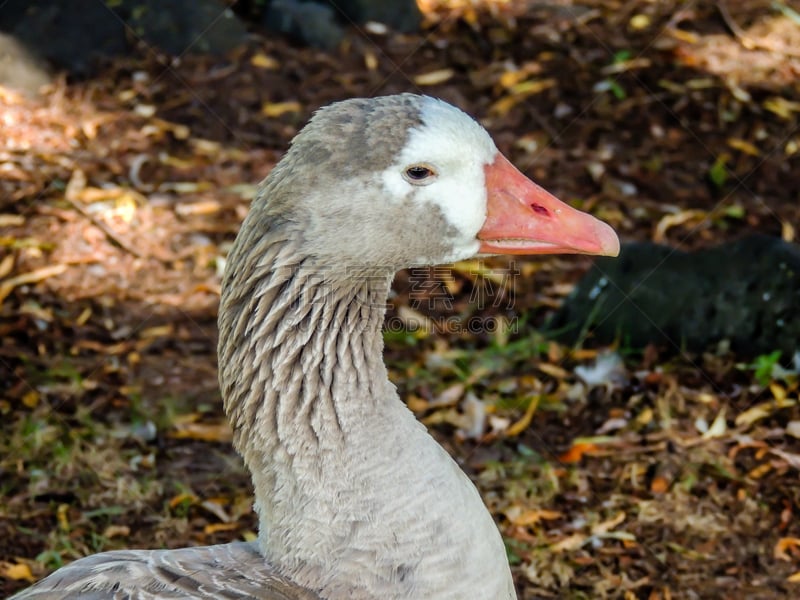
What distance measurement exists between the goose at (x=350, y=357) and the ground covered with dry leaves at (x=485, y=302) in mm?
1467

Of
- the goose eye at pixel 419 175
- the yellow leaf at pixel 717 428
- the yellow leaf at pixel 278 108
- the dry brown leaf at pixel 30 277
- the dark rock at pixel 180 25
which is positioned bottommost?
the yellow leaf at pixel 717 428

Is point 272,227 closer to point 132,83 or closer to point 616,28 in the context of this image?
point 132,83

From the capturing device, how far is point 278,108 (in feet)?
23.4

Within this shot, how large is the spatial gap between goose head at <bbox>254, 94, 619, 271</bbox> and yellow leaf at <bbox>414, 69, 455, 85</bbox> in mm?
4653

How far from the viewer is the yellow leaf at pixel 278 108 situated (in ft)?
23.2

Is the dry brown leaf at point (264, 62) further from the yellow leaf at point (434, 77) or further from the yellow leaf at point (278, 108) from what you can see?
the yellow leaf at point (434, 77)

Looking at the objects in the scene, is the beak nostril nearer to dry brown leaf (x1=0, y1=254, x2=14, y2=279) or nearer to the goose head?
the goose head

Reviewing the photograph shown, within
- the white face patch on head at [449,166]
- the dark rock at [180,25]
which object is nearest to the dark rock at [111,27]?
the dark rock at [180,25]

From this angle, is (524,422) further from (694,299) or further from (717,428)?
(694,299)

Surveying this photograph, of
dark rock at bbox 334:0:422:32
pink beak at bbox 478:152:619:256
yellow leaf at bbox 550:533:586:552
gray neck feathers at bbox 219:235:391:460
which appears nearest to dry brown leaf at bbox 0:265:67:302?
gray neck feathers at bbox 219:235:391:460

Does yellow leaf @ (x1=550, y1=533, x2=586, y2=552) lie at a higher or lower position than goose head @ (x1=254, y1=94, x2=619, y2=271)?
lower

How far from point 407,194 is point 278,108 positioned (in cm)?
460

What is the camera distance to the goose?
107 inches

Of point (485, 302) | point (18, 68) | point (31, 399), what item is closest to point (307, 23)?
point (18, 68)
